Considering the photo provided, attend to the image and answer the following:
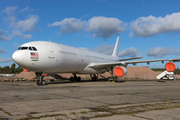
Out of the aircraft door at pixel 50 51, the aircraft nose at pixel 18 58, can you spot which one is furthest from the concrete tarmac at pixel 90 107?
the aircraft door at pixel 50 51

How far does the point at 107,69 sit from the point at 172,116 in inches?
886

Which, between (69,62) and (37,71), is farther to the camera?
(69,62)

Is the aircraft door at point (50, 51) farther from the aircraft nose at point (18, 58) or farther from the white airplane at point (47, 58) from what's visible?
the aircraft nose at point (18, 58)

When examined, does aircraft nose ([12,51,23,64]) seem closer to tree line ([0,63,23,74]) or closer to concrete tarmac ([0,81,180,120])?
concrete tarmac ([0,81,180,120])

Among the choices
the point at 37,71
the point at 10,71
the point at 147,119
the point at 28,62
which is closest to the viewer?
the point at 147,119

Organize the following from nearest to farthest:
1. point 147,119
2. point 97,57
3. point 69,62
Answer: point 147,119 < point 69,62 < point 97,57

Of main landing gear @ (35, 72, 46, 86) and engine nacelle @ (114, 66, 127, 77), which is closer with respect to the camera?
main landing gear @ (35, 72, 46, 86)

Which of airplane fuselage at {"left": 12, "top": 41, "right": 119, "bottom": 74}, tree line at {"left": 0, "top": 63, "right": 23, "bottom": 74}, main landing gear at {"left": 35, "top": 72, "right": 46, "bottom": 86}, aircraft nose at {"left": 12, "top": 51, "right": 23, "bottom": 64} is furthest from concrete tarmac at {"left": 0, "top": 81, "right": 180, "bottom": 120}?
tree line at {"left": 0, "top": 63, "right": 23, "bottom": 74}

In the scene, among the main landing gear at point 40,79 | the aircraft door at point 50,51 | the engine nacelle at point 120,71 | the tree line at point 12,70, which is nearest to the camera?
the main landing gear at point 40,79

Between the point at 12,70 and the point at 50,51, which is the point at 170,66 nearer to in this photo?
the point at 50,51

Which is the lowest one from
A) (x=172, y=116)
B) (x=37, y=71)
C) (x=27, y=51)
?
(x=172, y=116)

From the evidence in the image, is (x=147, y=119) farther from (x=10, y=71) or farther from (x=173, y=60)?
(x=10, y=71)

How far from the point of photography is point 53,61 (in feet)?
53.6

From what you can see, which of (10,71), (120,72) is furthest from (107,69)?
(10,71)
